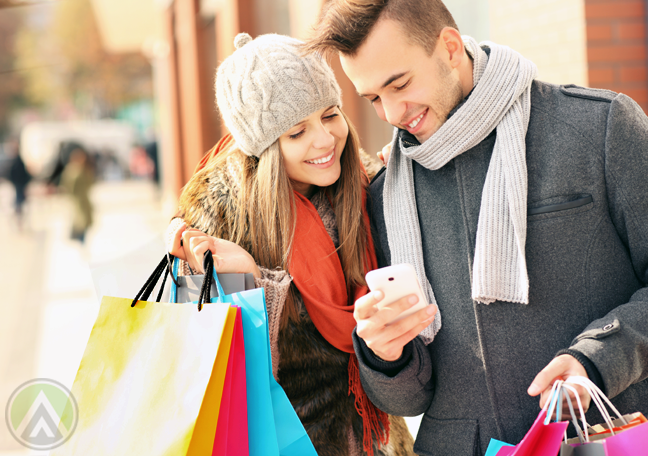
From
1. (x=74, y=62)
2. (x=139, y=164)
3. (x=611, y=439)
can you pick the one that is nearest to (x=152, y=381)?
(x=611, y=439)

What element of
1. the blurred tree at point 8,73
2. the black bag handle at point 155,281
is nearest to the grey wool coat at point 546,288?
the black bag handle at point 155,281

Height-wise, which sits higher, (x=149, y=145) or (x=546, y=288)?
(x=546, y=288)

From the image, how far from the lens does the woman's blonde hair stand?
212 cm

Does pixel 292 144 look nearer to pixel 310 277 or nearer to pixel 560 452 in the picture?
pixel 310 277

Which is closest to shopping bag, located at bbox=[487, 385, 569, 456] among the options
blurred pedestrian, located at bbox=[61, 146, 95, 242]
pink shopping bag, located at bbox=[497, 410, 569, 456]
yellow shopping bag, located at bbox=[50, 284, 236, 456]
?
pink shopping bag, located at bbox=[497, 410, 569, 456]

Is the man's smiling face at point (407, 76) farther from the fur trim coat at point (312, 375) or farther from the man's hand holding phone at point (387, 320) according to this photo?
the fur trim coat at point (312, 375)

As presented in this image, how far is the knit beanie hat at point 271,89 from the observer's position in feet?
7.27

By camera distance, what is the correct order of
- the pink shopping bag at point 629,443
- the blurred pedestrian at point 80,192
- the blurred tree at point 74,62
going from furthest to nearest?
the blurred tree at point 74,62, the blurred pedestrian at point 80,192, the pink shopping bag at point 629,443

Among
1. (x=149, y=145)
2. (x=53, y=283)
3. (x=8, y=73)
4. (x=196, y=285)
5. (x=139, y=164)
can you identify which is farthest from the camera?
(x=8, y=73)

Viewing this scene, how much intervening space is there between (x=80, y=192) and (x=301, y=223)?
9326mm

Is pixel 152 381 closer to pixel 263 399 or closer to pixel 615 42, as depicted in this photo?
pixel 263 399

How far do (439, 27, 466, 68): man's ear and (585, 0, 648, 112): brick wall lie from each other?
2.03m

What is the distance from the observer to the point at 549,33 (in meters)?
3.71

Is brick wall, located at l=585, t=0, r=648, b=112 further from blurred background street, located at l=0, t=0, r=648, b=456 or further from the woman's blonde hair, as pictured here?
the woman's blonde hair
